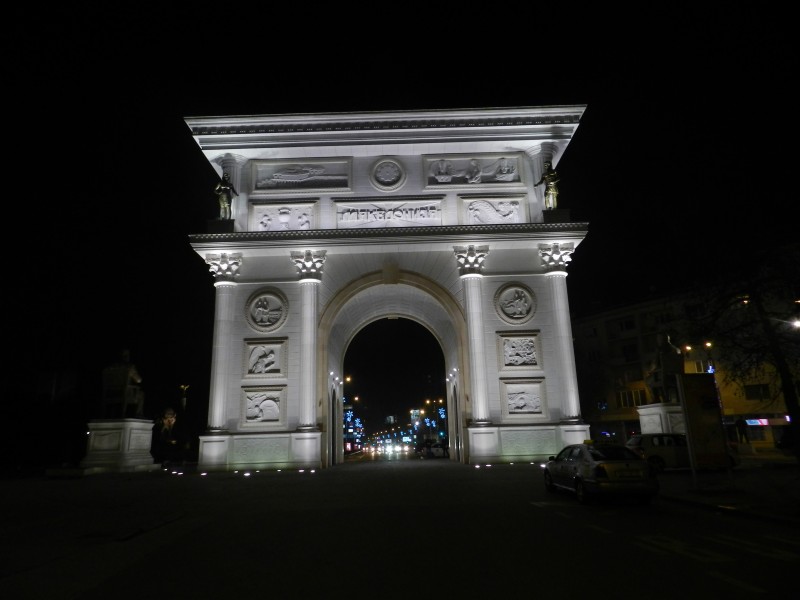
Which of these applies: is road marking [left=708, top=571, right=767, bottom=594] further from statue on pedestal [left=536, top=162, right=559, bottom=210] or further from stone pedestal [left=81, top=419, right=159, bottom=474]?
stone pedestal [left=81, top=419, right=159, bottom=474]

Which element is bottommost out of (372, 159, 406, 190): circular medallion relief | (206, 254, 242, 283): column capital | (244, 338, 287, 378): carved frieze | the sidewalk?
the sidewalk

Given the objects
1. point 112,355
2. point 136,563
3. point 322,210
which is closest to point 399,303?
point 322,210

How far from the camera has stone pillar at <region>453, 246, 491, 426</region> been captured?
2478 centimetres

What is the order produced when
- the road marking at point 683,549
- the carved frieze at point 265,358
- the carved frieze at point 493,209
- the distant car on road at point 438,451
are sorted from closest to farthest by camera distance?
the road marking at point 683,549 → the carved frieze at point 265,358 → the carved frieze at point 493,209 → the distant car on road at point 438,451

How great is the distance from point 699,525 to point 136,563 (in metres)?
8.46

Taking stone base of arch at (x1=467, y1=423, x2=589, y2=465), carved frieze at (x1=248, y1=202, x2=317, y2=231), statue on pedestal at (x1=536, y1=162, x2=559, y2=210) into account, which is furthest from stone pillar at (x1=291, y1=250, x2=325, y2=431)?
statue on pedestal at (x1=536, y1=162, x2=559, y2=210)

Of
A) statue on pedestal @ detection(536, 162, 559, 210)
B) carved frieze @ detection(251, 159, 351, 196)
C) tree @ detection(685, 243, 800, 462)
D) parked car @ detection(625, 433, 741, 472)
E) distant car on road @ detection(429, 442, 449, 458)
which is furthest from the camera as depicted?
distant car on road @ detection(429, 442, 449, 458)

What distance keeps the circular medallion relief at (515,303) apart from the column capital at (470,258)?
63.0 inches

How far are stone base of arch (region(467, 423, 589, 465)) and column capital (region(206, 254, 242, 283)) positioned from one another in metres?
13.0

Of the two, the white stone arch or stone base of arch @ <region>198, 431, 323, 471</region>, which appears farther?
the white stone arch

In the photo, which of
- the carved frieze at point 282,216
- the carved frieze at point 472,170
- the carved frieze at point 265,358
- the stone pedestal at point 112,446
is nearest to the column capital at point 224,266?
the carved frieze at point 282,216

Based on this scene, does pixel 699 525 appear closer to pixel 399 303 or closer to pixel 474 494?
pixel 474 494

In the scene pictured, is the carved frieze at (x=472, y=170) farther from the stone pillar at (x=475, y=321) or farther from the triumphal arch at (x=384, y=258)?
the stone pillar at (x=475, y=321)

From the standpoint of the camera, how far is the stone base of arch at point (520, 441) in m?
24.0
